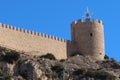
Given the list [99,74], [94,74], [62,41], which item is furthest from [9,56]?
[62,41]

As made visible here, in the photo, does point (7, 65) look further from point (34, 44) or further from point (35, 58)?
point (34, 44)

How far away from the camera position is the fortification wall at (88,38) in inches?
2822

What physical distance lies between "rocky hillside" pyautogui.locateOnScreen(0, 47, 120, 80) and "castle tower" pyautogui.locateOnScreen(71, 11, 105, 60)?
5.90m

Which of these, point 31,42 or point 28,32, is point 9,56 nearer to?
point 31,42

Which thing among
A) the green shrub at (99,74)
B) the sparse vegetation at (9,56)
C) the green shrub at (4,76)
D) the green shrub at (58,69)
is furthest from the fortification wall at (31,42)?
the green shrub at (99,74)

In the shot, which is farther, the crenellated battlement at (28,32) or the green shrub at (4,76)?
the crenellated battlement at (28,32)

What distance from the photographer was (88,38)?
7181 cm

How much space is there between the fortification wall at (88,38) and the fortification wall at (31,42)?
1.47m

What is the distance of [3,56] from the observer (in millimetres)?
60562

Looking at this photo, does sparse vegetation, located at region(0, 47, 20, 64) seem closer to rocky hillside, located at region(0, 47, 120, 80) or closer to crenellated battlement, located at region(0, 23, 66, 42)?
rocky hillside, located at region(0, 47, 120, 80)

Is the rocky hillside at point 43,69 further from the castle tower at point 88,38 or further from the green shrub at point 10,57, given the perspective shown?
the castle tower at point 88,38

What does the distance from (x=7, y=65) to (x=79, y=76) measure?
20.8 ft

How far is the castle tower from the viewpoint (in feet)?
235

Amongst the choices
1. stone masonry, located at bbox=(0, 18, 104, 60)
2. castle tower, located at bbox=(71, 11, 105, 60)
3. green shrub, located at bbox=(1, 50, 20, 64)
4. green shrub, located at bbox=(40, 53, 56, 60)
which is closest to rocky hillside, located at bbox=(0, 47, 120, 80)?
green shrub, located at bbox=(1, 50, 20, 64)
